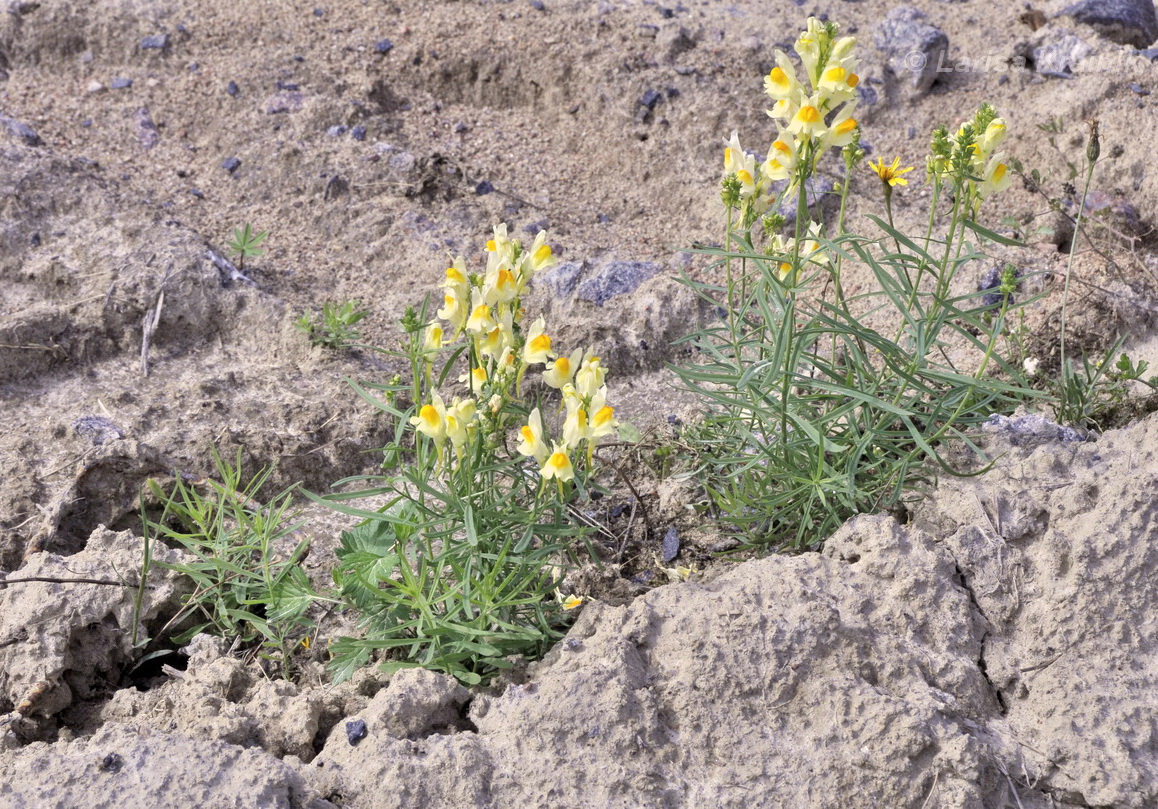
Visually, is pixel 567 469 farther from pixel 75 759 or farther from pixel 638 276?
pixel 638 276

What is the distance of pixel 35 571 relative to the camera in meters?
2.40

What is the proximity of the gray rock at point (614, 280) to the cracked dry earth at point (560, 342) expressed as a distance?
14 millimetres

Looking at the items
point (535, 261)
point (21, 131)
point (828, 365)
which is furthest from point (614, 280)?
point (21, 131)

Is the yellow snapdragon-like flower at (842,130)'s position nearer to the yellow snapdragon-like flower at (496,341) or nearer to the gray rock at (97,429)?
the yellow snapdragon-like flower at (496,341)

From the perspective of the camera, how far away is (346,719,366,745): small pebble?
1.98 meters

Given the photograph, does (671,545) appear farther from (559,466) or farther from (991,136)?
(991,136)

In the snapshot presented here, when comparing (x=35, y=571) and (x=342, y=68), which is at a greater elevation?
(x=342, y=68)

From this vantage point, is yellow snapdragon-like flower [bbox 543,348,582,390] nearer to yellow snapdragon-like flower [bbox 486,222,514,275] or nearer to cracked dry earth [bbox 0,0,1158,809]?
yellow snapdragon-like flower [bbox 486,222,514,275]

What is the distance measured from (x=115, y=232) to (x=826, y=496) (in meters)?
2.83

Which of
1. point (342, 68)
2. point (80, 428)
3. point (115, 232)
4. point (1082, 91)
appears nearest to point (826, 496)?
point (80, 428)

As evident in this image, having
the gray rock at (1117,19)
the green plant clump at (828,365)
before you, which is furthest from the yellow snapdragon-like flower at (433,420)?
the gray rock at (1117,19)

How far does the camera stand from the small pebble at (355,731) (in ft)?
6.49

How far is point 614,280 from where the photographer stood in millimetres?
3812

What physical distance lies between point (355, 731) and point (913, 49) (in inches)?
172
